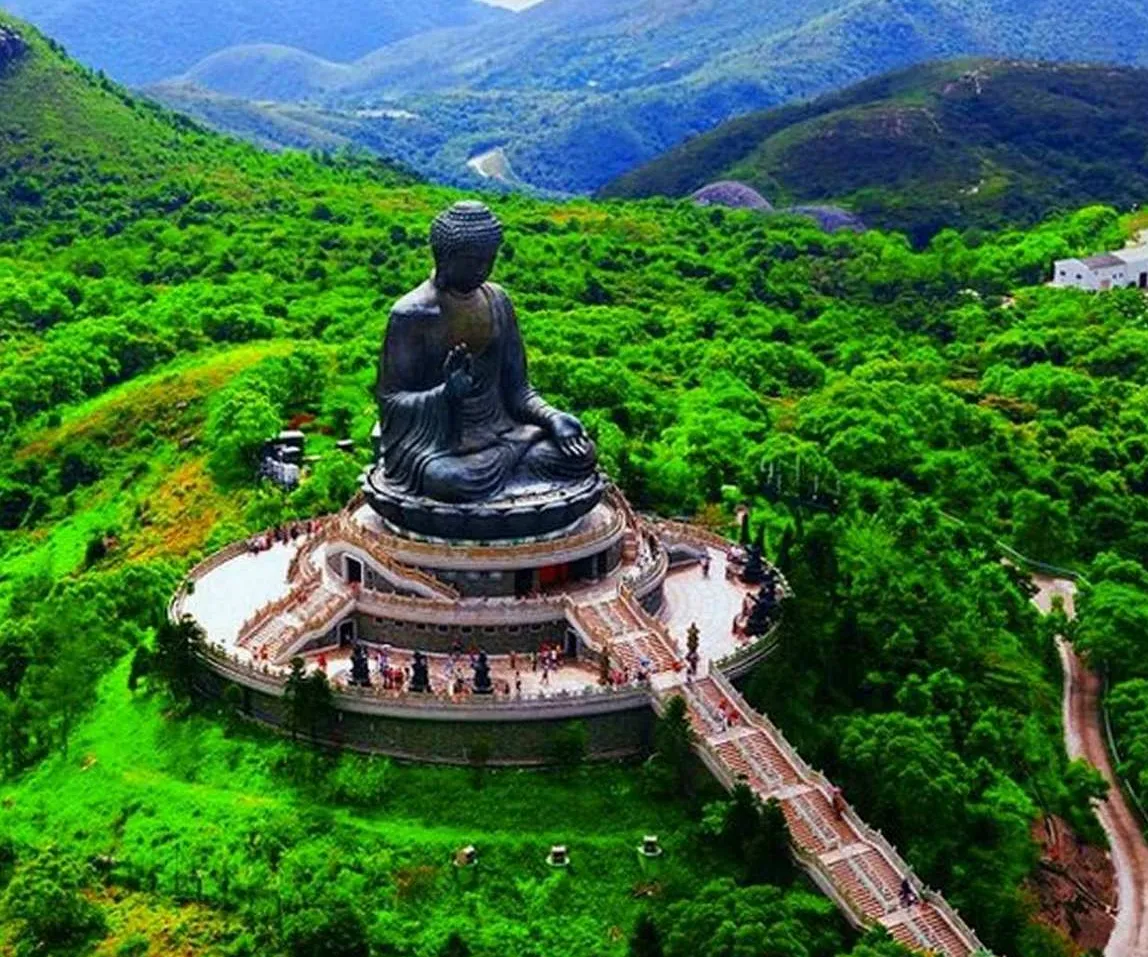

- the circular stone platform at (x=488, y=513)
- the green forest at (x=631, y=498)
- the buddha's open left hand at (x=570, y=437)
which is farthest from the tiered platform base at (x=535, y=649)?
the buddha's open left hand at (x=570, y=437)

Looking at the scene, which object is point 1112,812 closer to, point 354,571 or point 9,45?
point 354,571

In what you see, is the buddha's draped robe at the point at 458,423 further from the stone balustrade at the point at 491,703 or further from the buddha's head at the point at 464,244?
the stone balustrade at the point at 491,703

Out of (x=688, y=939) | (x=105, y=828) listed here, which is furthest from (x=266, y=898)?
(x=688, y=939)

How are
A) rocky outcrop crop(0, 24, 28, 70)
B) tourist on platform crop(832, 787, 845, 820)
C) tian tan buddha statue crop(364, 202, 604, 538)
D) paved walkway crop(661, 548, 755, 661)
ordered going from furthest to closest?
1. rocky outcrop crop(0, 24, 28, 70)
2. tian tan buddha statue crop(364, 202, 604, 538)
3. paved walkway crop(661, 548, 755, 661)
4. tourist on platform crop(832, 787, 845, 820)

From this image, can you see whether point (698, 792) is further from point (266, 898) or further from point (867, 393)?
point (867, 393)

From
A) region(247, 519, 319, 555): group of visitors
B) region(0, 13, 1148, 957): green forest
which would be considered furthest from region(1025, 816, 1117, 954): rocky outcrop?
region(247, 519, 319, 555): group of visitors

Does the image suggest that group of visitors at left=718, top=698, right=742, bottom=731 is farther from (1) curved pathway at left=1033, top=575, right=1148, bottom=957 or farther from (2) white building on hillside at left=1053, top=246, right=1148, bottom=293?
(2) white building on hillside at left=1053, top=246, right=1148, bottom=293
